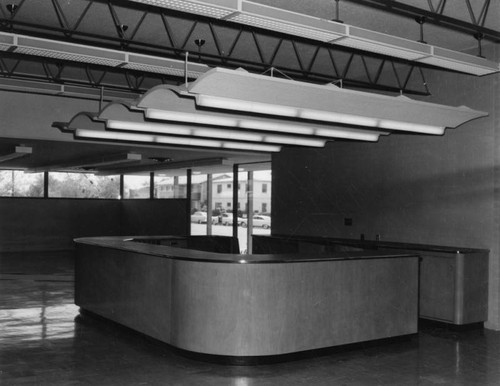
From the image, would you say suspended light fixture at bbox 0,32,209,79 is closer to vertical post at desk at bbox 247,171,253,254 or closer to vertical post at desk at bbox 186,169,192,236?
vertical post at desk at bbox 247,171,253,254

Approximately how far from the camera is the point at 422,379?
530 centimetres

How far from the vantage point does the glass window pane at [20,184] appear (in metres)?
18.6

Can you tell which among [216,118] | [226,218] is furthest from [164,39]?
[226,218]

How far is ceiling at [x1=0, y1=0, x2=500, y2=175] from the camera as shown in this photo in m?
5.94

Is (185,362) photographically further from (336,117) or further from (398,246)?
(398,246)

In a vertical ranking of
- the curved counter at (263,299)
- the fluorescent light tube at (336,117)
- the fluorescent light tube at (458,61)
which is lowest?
the curved counter at (263,299)

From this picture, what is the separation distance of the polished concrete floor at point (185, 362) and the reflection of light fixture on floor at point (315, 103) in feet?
8.14

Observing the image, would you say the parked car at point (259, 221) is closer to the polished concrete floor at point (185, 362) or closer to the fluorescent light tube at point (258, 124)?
the fluorescent light tube at point (258, 124)

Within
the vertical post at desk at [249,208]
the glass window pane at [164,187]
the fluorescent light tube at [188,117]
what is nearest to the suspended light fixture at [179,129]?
the fluorescent light tube at [188,117]

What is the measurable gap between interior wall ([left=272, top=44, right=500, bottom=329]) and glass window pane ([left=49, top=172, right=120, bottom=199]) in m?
10.6

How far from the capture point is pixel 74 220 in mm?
19500

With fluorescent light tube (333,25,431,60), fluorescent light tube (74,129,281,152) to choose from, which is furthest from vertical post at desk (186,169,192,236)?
fluorescent light tube (333,25,431,60)

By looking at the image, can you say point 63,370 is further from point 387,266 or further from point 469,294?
point 469,294

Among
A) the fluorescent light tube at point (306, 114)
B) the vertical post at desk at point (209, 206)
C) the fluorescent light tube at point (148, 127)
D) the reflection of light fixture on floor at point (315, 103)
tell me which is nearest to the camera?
the reflection of light fixture on floor at point (315, 103)
